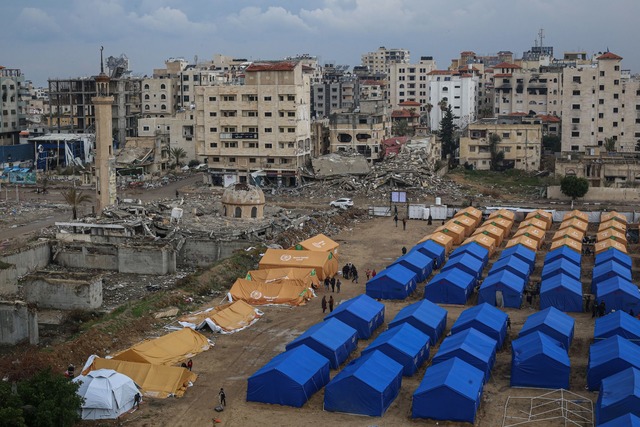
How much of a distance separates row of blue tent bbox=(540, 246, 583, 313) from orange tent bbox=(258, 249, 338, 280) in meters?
7.80

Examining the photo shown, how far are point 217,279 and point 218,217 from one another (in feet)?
29.8

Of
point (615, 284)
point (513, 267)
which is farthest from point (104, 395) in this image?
point (615, 284)

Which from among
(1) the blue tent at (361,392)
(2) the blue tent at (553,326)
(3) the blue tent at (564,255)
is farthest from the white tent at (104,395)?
(3) the blue tent at (564,255)

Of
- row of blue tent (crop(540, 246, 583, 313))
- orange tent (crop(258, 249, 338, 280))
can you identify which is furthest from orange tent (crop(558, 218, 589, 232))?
orange tent (crop(258, 249, 338, 280))

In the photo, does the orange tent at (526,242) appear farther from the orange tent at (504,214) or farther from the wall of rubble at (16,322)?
the wall of rubble at (16,322)

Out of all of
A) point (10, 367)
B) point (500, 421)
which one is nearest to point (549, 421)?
point (500, 421)

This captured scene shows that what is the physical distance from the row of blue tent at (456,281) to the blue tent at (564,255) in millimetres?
2637

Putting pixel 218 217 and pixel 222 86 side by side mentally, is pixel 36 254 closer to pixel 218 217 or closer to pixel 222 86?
pixel 218 217

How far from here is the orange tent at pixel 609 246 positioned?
35250 millimetres

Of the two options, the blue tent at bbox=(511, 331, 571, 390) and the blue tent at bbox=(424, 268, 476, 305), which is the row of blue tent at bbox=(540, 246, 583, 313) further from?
the blue tent at bbox=(511, 331, 571, 390)

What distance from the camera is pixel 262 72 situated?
187ft

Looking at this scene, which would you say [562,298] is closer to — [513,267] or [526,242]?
[513,267]

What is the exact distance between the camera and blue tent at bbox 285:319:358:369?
23.0 meters

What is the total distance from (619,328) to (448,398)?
6.86 meters
